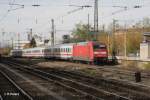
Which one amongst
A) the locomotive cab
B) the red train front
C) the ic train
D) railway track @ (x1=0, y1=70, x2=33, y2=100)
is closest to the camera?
railway track @ (x1=0, y1=70, x2=33, y2=100)

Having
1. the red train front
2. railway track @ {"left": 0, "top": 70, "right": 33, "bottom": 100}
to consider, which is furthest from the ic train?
railway track @ {"left": 0, "top": 70, "right": 33, "bottom": 100}

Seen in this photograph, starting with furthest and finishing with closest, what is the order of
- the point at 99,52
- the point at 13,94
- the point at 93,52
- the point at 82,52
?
the point at 82,52, the point at 99,52, the point at 93,52, the point at 13,94

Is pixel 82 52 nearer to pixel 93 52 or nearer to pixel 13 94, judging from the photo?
pixel 93 52

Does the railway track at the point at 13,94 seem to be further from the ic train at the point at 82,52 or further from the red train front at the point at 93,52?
the ic train at the point at 82,52

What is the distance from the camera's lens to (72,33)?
12044cm

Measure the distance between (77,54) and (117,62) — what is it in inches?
222

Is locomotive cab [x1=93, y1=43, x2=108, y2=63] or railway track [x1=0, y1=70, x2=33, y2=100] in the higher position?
locomotive cab [x1=93, y1=43, x2=108, y2=63]

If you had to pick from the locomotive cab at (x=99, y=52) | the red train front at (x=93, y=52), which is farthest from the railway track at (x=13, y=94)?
the locomotive cab at (x=99, y=52)

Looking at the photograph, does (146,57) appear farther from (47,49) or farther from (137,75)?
(47,49)

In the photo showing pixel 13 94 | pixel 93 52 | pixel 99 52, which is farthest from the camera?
pixel 99 52

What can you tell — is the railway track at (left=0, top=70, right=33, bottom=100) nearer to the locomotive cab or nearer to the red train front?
the red train front

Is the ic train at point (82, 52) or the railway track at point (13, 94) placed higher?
the ic train at point (82, 52)

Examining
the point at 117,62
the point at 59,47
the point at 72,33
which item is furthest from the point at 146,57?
the point at 72,33

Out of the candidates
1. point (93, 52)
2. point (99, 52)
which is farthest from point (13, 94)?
point (99, 52)
